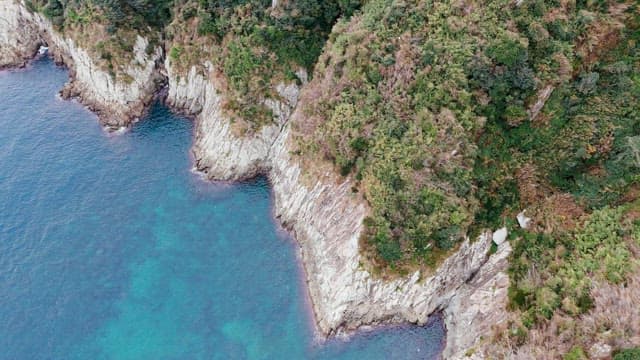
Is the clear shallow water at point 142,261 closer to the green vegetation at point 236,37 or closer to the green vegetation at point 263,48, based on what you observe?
the green vegetation at point 236,37

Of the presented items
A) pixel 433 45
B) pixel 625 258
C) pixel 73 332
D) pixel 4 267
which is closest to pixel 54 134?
pixel 4 267

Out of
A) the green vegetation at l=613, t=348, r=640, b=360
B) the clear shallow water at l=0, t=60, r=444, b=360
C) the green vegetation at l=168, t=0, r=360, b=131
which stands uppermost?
the green vegetation at l=168, t=0, r=360, b=131

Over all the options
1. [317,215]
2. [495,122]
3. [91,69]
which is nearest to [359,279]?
[317,215]

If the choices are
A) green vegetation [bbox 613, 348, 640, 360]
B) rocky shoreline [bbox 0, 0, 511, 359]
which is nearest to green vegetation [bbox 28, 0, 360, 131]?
rocky shoreline [bbox 0, 0, 511, 359]

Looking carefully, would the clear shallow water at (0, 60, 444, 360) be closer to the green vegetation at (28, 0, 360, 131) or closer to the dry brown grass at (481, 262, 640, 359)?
the dry brown grass at (481, 262, 640, 359)

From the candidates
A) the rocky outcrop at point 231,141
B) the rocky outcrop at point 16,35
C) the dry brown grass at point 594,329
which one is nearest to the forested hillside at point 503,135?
the dry brown grass at point 594,329
